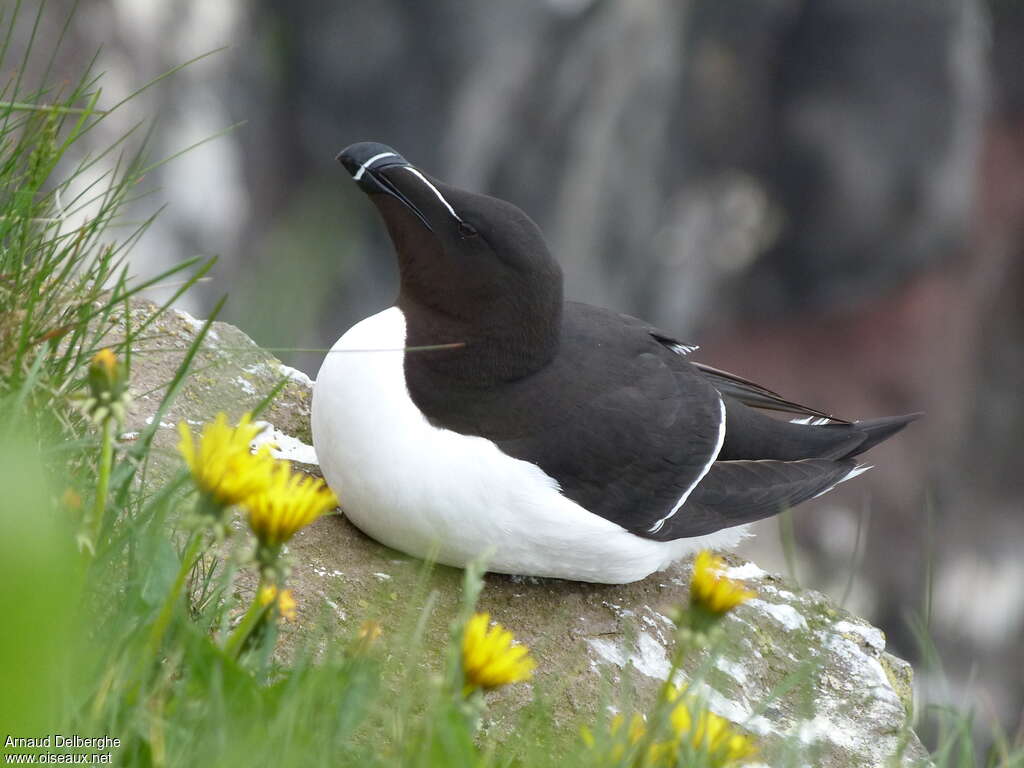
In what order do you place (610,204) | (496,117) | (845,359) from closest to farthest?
1. (496,117)
2. (610,204)
3. (845,359)

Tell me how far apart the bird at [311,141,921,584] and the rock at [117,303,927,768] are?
86mm

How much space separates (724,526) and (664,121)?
9.11m

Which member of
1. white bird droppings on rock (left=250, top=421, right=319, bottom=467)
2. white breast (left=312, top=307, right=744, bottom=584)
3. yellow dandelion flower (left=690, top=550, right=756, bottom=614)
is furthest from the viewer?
white bird droppings on rock (left=250, top=421, right=319, bottom=467)

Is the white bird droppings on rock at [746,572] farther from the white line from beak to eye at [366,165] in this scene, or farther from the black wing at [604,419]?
the white line from beak to eye at [366,165]

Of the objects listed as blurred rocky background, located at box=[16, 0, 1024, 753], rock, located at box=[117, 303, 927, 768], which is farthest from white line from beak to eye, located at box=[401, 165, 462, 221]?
blurred rocky background, located at box=[16, 0, 1024, 753]

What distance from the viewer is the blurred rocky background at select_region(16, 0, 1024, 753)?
920 cm

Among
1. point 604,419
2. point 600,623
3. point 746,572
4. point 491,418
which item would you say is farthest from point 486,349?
point 746,572

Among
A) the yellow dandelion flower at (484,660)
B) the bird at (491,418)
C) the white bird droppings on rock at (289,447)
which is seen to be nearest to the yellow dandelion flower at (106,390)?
the yellow dandelion flower at (484,660)

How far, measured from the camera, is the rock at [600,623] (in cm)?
227

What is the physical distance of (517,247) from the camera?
2.31 m

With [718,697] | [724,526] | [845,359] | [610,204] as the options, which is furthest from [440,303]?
[845,359]

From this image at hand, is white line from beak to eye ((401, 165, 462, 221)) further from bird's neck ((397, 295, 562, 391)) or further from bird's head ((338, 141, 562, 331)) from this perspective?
bird's neck ((397, 295, 562, 391))

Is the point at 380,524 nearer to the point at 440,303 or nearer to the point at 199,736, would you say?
the point at 440,303

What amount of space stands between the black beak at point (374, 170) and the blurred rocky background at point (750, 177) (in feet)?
18.7
